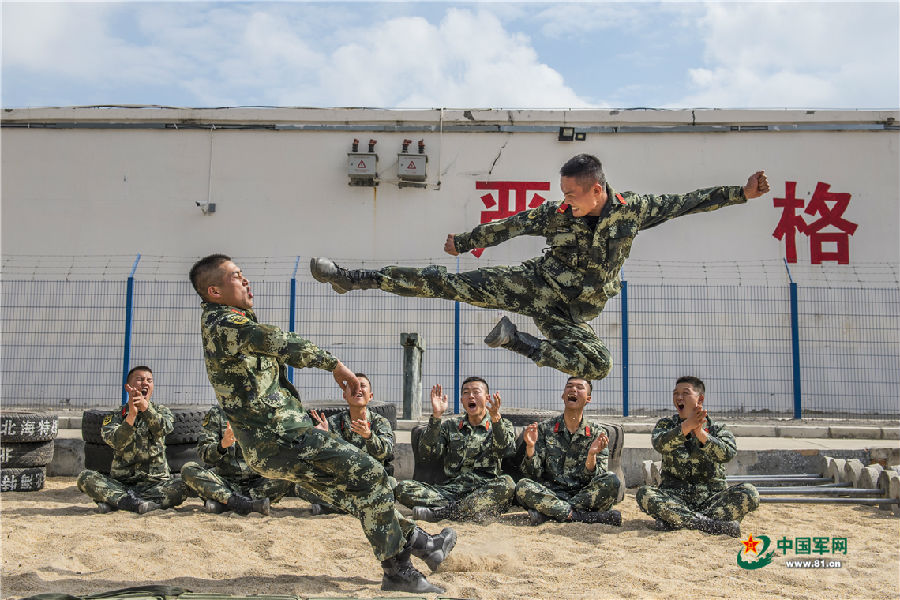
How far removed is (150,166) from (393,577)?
32.8ft

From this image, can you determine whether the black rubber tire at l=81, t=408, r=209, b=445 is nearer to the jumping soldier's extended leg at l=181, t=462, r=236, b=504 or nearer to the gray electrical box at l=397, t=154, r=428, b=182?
the jumping soldier's extended leg at l=181, t=462, r=236, b=504

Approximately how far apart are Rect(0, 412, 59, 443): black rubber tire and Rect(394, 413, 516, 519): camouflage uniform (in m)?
3.38

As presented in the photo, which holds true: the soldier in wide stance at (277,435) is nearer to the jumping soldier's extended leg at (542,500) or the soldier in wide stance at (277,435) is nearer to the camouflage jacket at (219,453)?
the jumping soldier's extended leg at (542,500)

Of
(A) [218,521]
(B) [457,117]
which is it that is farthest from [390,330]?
(A) [218,521]

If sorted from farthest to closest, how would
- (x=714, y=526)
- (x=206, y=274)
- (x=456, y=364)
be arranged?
(x=456, y=364) → (x=714, y=526) → (x=206, y=274)

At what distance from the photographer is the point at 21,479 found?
686 centimetres

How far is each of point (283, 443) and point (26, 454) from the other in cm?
427

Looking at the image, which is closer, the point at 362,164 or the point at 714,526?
the point at 714,526

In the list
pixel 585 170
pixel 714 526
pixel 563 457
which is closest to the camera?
pixel 585 170

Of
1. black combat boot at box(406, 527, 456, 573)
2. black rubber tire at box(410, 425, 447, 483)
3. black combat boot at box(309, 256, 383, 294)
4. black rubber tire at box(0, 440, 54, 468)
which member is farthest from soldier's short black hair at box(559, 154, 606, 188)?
black rubber tire at box(0, 440, 54, 468)

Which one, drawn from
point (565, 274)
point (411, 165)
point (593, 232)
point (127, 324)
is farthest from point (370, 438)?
point (411, 165)

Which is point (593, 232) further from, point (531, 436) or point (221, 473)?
point (221, 473)

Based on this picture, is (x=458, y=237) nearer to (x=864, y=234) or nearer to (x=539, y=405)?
(x=539, y=405)

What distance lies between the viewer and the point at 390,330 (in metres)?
10.4
